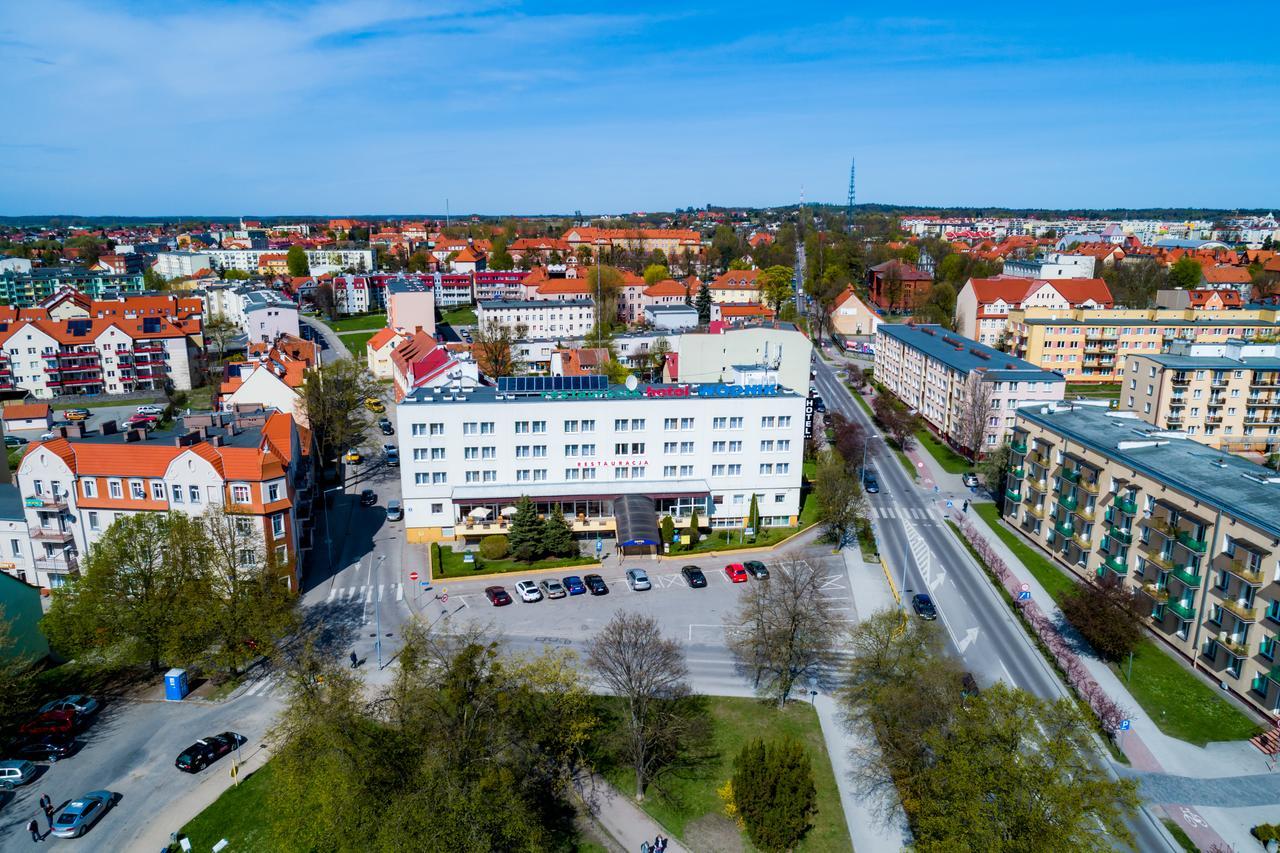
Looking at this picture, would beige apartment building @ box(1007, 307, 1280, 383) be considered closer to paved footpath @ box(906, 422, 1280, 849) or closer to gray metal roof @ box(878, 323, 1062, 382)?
gray metal roof @ box(878, 323, 1062, 382)

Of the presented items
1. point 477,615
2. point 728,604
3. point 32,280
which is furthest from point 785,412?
point 32,280

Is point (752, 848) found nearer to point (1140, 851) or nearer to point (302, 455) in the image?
point (1140, 851)

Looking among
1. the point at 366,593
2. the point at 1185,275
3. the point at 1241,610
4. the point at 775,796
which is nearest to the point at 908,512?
the point at 1241,610

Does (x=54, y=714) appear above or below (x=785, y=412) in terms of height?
below

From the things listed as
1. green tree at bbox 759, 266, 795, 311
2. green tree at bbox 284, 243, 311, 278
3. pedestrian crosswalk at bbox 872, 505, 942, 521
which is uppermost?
green tree at bbox 284, 243, 311, 278

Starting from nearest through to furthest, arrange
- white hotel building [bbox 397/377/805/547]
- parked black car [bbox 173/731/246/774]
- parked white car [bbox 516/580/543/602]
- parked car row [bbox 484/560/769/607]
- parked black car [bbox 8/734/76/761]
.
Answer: parked black car [bbox 173/731/246/774] → parked black car [bbox 8/734/76/761] → parked white car [bbox 516/580/543/602] → parked car row [bbox 484/560/769/607] → white hotel building [bbox 397/377/805/547]

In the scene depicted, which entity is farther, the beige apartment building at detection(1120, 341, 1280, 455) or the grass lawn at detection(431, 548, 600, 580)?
the beige apartment building at detection(1120, 341, 1280, 455)

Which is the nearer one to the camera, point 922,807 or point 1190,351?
point 922,807

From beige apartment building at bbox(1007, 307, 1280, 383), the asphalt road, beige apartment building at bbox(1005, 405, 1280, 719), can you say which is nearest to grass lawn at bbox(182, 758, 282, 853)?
the asphalt road
